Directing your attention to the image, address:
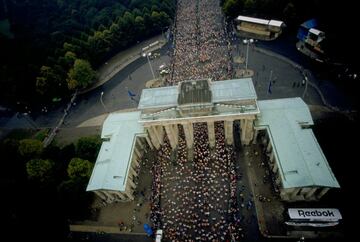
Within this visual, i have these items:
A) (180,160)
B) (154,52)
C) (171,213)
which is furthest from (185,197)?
(154,52)

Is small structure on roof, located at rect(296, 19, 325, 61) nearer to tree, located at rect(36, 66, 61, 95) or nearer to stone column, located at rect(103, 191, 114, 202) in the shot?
stone column, located at rect(103, 191, 114, 202)

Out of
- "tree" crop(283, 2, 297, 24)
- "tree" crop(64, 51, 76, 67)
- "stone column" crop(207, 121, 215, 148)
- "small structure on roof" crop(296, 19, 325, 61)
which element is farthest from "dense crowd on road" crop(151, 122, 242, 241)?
"tree" crop(283, 2, 297, 24)

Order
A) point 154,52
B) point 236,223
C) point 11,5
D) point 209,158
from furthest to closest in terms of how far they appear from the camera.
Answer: point 11,5 → point 154,52 → point 209,158 → point 236,223

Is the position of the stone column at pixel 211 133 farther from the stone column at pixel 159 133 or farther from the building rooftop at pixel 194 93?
the stone column at pixel 159 133

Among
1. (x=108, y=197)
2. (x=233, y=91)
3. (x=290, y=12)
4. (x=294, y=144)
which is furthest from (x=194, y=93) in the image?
(x=290, y=12)

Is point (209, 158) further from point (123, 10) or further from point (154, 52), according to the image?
point (123, 10)

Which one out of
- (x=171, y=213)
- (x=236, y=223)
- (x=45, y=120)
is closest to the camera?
(x=236, y=223)
